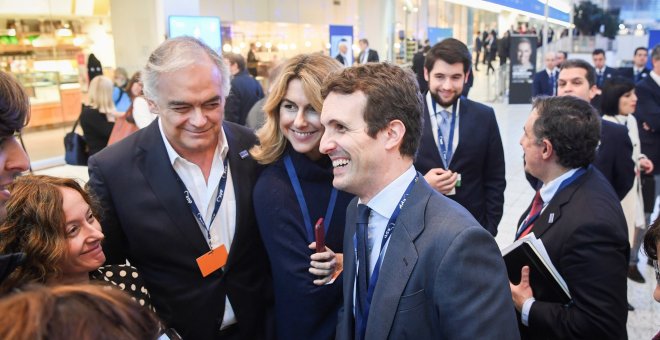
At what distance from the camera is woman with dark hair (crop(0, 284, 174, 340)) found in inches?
28.2

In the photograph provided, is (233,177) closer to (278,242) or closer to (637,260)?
(278,242)

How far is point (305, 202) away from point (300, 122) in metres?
0.29

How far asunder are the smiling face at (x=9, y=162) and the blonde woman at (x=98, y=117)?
4.80 metres

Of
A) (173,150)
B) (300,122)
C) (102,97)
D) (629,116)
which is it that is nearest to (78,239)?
(173,150)

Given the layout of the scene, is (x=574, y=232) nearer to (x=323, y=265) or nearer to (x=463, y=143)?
(x=323, y=265)

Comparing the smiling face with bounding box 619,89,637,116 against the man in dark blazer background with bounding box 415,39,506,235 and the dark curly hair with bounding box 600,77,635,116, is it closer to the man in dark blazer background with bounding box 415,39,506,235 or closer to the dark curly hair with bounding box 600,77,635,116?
the dark curly hair with bounding box 600,77,635,116

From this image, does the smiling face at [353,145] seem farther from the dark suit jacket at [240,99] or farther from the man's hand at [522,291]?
the dark suit jacket at [240,99]

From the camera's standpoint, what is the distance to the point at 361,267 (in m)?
1.45

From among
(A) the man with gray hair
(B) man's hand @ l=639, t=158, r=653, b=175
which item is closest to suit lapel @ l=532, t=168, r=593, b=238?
(A) the man with gray hair

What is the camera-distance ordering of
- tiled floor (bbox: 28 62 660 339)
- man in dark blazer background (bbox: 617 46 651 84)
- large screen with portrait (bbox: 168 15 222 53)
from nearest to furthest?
tiled floor (bbox: 28 62 660 339), large screen with portrait (bbox: 168 15 222 53), man in dark blazer background (bbox: 617 46 651 84)

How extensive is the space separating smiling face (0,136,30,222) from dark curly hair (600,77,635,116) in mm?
4053

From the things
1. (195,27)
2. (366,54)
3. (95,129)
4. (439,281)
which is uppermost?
(195,27)

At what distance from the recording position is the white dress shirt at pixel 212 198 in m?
1.91

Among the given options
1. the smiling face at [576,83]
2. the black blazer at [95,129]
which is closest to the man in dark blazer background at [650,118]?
the smiling face at [576,83]
